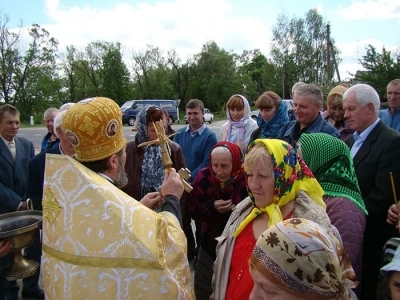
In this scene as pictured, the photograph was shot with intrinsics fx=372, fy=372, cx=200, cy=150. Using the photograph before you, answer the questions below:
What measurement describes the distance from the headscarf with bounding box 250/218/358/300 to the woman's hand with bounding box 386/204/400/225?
1.67 meters

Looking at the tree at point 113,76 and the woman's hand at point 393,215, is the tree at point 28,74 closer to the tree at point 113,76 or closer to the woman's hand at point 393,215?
the tree at point 113,76

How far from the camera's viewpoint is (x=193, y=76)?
6012 centimetres

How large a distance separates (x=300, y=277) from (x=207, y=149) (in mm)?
3690

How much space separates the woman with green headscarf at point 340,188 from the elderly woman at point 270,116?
2481 millimetres

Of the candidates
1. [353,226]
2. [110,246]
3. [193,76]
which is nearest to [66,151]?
[110,246]

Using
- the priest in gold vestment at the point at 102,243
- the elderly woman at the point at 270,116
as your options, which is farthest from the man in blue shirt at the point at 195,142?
the priest in gold vestment at the point at 102,243

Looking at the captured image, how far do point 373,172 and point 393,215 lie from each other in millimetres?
391

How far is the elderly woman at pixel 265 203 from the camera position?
2.02 metres

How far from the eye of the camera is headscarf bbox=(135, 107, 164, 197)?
372 cm

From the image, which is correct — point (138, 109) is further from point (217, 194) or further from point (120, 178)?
→ point (120, 178)

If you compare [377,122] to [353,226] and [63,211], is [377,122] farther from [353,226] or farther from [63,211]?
[63,211]

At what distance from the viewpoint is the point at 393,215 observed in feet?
9.22

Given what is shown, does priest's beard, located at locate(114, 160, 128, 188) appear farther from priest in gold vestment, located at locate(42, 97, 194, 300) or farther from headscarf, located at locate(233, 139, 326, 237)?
headscarf, located at locate(233, 139, 326, 237)

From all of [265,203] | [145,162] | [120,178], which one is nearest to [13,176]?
[145,162]
